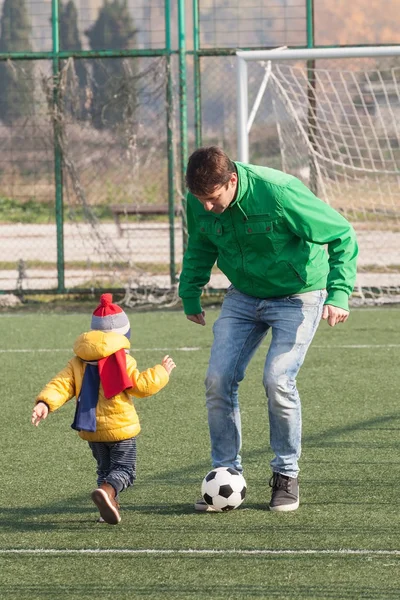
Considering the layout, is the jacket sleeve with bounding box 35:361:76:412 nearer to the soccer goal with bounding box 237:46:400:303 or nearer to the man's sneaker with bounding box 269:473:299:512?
the man's sneaker with bounding box 269:473:299:512

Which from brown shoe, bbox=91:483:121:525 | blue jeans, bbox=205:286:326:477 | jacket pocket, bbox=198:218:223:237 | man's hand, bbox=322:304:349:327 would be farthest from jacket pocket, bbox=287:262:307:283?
brown shoe, bbox=91:483:121:525

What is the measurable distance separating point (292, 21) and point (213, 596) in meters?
9.60

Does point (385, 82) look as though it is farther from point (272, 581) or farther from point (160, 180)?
point (272, 581)

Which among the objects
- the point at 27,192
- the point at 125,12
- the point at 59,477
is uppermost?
the point at 125,12

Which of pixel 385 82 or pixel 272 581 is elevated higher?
pixel 385 82

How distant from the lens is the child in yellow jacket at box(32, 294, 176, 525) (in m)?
4.98

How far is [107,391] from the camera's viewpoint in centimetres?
498

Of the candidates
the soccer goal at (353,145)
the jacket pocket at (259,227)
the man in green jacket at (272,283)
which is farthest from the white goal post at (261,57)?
the jacket pocket at (259,227)

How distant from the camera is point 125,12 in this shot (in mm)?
13023

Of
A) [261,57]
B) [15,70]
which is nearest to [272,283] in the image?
[261,57]

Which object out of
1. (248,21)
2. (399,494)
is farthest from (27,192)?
(399,494)

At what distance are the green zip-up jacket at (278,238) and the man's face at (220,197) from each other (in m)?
0.06

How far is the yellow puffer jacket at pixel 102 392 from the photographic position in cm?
502

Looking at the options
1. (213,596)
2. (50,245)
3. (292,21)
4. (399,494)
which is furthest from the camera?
(50,245)
